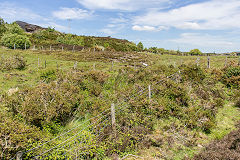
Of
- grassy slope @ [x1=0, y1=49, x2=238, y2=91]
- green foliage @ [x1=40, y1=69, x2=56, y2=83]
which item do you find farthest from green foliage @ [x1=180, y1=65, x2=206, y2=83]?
green foliage @ [x1=40, y1=69, x2=56, y2=83]

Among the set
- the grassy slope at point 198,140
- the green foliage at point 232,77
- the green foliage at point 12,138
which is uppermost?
the green foliage at point 232,77

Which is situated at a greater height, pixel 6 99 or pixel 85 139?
pixel 6 99

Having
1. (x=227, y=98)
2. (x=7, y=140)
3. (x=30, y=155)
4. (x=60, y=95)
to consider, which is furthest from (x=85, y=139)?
(x=227, y=98)

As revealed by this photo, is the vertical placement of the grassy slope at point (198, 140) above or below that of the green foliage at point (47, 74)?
below

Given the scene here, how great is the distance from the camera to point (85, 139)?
5.09m

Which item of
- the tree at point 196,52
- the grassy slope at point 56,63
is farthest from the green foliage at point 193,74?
the tree at point 196,52

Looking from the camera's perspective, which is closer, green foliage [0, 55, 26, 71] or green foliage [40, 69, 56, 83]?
green foliage [40, 69, 56, 83]

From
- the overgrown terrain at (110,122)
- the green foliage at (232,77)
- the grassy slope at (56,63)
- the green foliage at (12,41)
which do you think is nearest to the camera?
the overgrown terrain at (110,122)

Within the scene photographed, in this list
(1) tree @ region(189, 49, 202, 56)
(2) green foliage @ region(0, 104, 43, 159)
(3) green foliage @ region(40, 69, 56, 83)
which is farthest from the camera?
(1) tree @ region(189, 49, 202, 56)

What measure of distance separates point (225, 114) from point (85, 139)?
7744 mm

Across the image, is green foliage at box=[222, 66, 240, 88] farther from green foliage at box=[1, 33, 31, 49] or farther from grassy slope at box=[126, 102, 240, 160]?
green foliage at box=[1, 33, 31, 49]

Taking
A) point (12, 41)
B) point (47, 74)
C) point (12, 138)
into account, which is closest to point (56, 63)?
point (47, 74)

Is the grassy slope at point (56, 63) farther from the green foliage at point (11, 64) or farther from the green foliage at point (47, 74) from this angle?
the green foliage at point (47, 74)

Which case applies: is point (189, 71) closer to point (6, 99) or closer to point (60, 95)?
point (60, 95)
